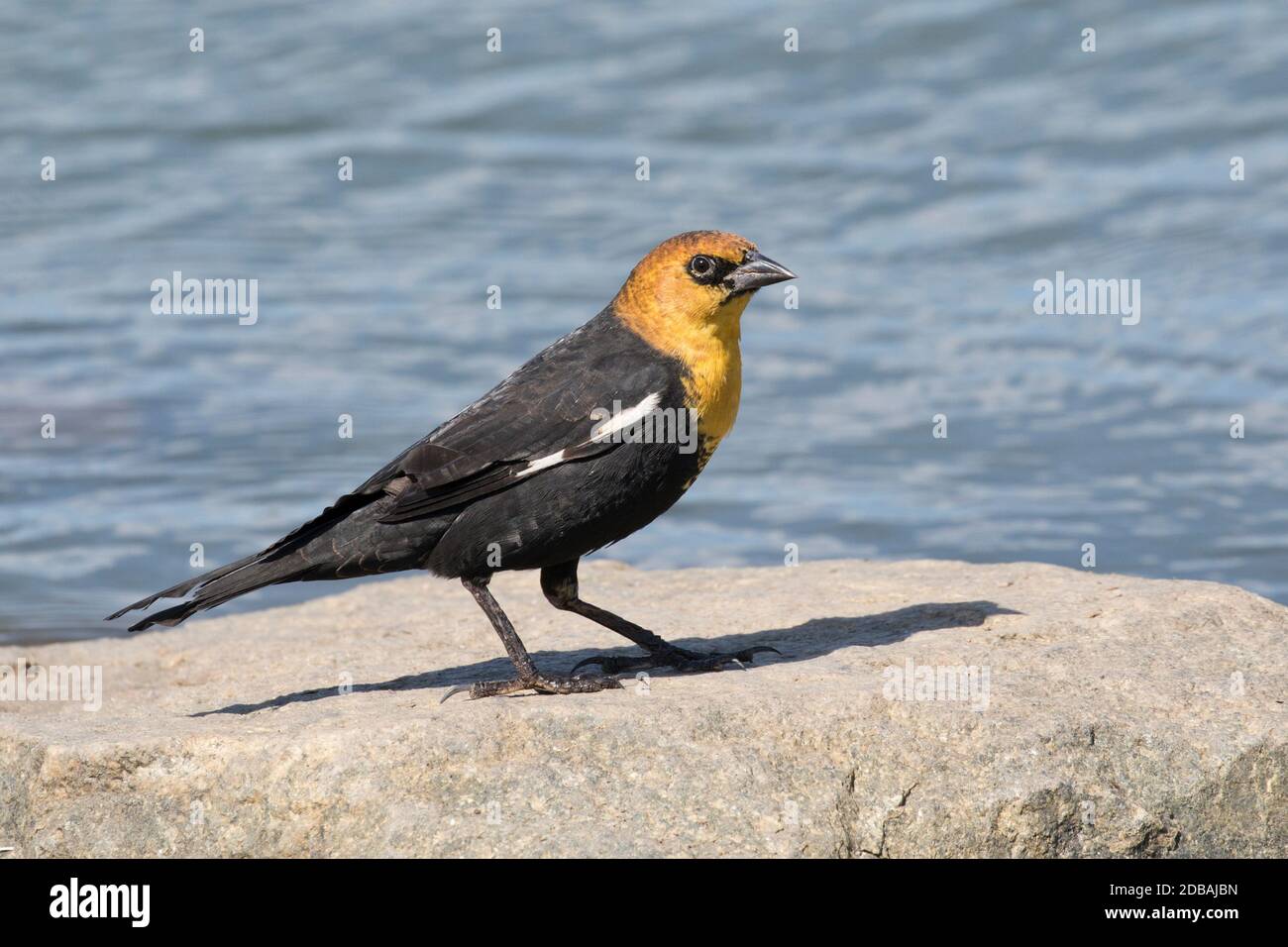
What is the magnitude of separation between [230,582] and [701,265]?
2.07m

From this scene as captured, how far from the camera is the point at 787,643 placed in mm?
6879

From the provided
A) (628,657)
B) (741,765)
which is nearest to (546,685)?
(628,657)

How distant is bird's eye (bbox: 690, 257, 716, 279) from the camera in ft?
21.0

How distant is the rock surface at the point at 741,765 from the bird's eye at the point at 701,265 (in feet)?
4.84

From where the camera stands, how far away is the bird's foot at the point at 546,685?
6141 mm

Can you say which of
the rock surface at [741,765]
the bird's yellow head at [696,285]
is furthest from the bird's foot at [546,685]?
the bird's yellow head at [696,285]

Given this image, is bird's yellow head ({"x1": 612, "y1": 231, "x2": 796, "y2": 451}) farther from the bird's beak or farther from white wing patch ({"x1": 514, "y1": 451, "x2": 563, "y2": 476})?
white wing patch ({"x1": 514, "y1": 451, "x2": 563, "y2": 476})

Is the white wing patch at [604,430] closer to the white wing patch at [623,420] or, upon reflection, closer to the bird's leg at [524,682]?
the white wing patch at [623,420]

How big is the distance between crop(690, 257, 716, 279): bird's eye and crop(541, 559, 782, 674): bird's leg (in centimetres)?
118

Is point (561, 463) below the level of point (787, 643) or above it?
above

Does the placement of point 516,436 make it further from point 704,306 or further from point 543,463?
point 704,306

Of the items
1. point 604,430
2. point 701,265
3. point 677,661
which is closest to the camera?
point 604,430

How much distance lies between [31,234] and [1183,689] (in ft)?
43.6

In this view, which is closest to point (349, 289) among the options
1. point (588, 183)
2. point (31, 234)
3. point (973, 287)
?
point (588, 183)
